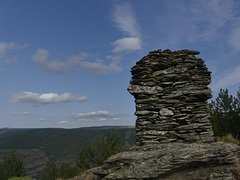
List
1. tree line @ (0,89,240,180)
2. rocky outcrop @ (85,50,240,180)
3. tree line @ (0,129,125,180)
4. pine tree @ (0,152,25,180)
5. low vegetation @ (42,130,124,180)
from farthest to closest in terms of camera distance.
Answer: low vegetation @ (42,130,124,180) → tree line @ (0,129,125,180) → pine tree @ (0,152,25,180) → tree line @ (0,89,240,180) → rocky outcrop @ (85,50,240,180)

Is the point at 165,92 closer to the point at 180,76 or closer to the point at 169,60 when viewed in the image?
the point at 180,76

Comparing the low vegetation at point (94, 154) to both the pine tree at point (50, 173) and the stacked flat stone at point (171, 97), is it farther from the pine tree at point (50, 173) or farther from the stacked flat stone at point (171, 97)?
the stacked flat stone at point (171, 97)

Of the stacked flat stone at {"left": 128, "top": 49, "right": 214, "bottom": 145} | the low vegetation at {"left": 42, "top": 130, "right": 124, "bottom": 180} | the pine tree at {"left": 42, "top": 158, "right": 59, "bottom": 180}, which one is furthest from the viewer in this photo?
the pine tree at {"left": 42, "top": 158, "right": 59, "bottom": 180}

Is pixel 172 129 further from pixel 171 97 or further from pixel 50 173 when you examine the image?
pixel 50 173

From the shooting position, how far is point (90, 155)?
56688 millimetres

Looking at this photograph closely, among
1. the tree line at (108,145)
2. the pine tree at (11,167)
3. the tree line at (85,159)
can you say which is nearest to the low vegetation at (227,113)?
the tree line at (108,145)

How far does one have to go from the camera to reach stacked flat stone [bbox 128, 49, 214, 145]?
39.7ft

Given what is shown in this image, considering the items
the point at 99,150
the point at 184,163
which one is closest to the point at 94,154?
the point at 99,150

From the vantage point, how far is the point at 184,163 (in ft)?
31.9

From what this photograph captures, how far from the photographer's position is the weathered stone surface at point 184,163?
384 inches

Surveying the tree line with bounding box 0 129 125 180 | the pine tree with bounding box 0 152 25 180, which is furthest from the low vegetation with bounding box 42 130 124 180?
the pine tree with bounding box 0 152 25 180

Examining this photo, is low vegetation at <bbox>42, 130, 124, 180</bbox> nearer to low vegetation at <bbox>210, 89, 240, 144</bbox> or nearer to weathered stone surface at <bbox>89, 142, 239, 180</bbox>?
low vegetation at <bbox>210, 89, 240, 144</bbox>

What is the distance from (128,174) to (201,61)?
953 centimetres

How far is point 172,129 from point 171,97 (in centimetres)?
224
